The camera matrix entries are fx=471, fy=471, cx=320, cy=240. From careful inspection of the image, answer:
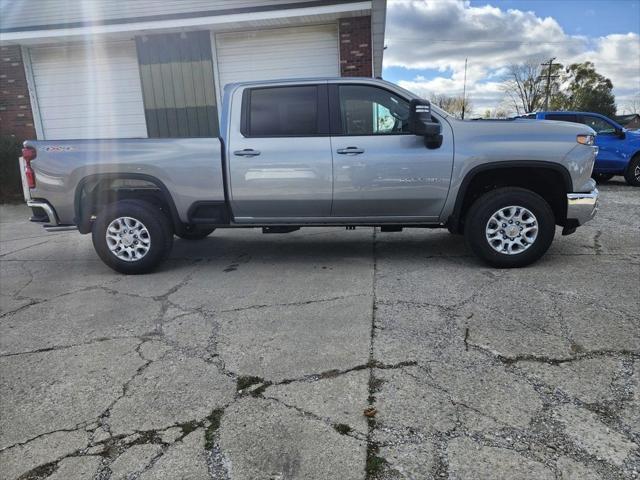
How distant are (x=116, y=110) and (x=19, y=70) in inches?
100

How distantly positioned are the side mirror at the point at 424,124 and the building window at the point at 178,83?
7601 millimetres

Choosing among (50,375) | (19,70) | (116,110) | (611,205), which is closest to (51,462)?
(50,375)

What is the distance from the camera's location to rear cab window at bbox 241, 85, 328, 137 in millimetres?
5078

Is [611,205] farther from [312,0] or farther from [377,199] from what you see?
[312,0]

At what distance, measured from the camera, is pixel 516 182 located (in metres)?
5.16

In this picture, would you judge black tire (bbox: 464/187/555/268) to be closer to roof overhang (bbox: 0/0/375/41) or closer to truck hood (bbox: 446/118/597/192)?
truck hood (bbox: 446/118/597/192)

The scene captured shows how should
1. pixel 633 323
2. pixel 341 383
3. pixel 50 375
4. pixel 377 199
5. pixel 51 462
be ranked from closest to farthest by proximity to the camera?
pixel 51 462 < pixel 341 383 < pixel 50 375 < pixel 633 323 < pixel 377 199

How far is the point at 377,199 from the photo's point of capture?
5.02 m

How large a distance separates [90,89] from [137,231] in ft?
28.2

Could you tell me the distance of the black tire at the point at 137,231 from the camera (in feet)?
17.0

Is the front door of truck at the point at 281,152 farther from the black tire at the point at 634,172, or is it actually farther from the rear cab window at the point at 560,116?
the black tire at the point at 634,172

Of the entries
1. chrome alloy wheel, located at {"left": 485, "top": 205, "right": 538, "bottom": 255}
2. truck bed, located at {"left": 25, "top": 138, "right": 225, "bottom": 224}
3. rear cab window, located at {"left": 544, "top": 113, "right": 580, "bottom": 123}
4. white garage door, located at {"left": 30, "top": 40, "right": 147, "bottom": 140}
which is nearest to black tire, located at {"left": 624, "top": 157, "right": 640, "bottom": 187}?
rear cab window, located at {"left": 544, "top": 113, "right": 580, "bottom": 123}

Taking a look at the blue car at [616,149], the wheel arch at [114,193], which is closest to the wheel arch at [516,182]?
the wheel arch at [114,193]

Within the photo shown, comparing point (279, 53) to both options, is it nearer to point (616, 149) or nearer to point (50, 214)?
point (50, 214)
